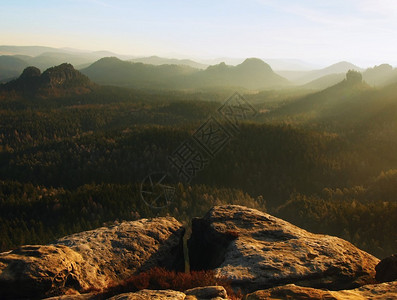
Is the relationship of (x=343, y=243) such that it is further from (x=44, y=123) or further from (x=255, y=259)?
(x=44, y=123)

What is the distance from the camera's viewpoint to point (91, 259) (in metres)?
18.6

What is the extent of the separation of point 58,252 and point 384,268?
17937 millimetres

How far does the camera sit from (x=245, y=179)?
79.8 metres

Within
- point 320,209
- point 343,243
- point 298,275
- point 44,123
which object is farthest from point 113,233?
point 44,123

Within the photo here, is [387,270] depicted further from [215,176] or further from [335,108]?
[335,108]

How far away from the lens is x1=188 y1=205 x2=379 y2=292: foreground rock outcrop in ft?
53.5

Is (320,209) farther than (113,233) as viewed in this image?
Yes

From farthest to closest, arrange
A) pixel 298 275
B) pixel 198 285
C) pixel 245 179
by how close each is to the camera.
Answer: pixel 245 179 → pixel 298 275 → pixel 198 285

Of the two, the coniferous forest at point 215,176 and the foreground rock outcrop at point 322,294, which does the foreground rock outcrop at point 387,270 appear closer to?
the foreground rock outcrop at point 322,294

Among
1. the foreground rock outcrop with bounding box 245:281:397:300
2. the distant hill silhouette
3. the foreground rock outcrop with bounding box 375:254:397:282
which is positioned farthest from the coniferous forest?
the foreground rock outcrop with bounding box 245:281:397:300

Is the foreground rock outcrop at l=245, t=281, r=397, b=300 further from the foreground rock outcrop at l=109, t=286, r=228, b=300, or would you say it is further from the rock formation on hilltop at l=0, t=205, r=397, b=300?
the foreground rock outcrop at l=109, t=286, r=228, b=300

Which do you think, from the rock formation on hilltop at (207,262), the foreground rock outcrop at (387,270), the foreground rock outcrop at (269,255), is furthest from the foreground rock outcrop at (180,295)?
the foreground rock outcrop at (387,270)

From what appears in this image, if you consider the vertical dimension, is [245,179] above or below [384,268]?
below

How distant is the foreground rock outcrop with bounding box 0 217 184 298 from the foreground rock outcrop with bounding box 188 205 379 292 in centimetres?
305
